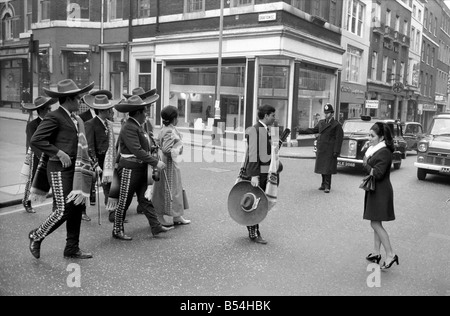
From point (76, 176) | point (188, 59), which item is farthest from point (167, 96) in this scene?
point (76, 176)

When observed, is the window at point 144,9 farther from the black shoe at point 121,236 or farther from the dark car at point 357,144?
the black shoe at point 121,236

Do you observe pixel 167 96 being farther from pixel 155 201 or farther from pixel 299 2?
pixel 155 201

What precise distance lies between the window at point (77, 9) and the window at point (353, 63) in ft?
50.8

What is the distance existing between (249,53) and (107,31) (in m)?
10.0

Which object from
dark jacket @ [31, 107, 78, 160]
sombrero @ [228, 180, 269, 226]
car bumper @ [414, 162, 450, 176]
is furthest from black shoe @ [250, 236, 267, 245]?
car bumper @ [414, 162, 450, 176]

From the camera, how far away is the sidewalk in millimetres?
7820

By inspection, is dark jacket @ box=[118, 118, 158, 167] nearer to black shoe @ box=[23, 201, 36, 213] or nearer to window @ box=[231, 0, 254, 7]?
black shoe @ box=[23, 201, 36, 213]

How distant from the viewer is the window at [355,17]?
26141 millimetres

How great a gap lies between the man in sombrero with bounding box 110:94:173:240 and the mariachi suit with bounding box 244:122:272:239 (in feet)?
3.72

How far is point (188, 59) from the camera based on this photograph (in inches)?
888

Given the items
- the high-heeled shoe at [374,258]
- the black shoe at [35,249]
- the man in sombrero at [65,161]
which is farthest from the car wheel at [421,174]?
the black shoe at [35,249]

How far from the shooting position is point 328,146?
1002 cm

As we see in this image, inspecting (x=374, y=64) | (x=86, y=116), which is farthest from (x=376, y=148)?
(x=374, y=64)

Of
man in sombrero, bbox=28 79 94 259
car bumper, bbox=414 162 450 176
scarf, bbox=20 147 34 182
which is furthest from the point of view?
car bumper, bbox=414 162 450 176
